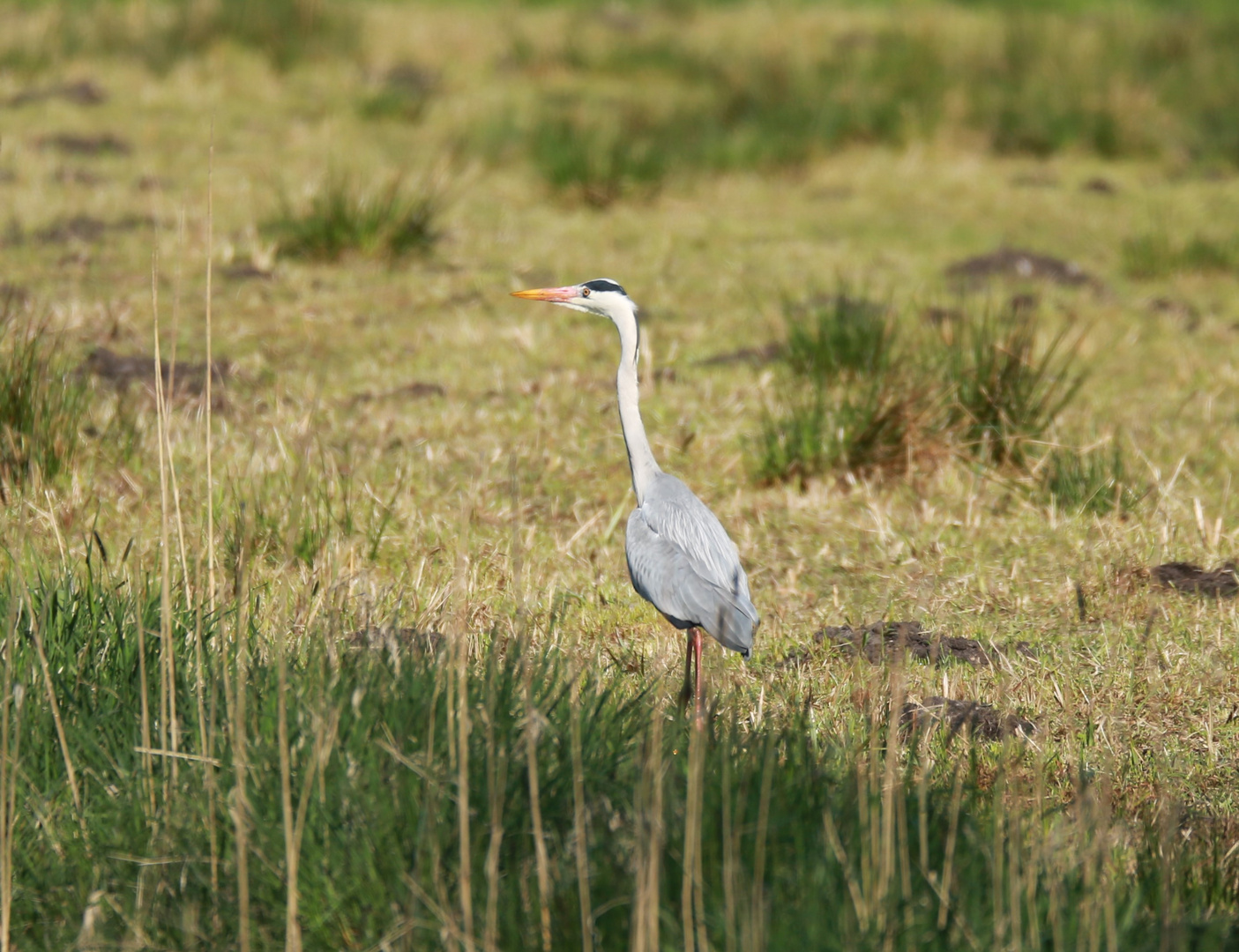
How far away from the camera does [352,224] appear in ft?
27.4

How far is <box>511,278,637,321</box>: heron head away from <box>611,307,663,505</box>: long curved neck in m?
0.05

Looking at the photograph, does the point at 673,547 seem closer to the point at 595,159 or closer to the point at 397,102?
the point at 595,159

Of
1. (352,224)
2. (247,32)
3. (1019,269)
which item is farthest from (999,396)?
(247,32)

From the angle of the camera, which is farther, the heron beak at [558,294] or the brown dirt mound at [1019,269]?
the brown dirt mound at [1019,269]

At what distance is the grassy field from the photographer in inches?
101

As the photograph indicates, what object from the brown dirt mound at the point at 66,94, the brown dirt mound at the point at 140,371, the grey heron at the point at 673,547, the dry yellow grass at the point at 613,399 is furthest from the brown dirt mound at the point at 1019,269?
the brown dirt mound at the point at 66,94

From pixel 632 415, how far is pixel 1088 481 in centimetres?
247

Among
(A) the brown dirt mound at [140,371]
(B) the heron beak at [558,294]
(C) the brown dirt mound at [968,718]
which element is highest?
(B) the heron beak at [558,294]

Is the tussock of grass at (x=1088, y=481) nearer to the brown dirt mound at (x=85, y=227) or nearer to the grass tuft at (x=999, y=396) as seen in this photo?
the grass tuft at (x=999, y=396)

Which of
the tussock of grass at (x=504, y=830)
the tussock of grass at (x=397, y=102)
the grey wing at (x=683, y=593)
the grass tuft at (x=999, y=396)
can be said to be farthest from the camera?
the tussock of grass at (x=397, y=102)

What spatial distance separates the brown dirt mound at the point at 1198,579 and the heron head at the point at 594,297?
2.17 metres

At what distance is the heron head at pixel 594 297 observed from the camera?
13.4 ft

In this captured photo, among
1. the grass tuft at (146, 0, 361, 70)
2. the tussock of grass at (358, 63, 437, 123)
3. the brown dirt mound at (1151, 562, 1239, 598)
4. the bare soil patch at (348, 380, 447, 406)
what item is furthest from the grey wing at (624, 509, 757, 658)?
the grass tuft at (146, 0, 361, 70)

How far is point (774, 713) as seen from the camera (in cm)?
384
